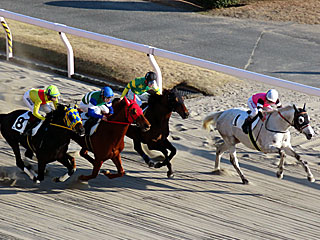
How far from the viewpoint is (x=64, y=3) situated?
62.5 ft

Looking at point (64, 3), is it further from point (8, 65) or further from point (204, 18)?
point (8, 65)

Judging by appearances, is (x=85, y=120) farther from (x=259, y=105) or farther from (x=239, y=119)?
(x=259, y=105)

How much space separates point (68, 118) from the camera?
7773 mm

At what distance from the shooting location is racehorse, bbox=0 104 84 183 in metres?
7.80

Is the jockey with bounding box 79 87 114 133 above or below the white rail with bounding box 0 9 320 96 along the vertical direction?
below

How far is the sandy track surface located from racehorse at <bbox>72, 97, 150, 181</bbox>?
0.48 meters

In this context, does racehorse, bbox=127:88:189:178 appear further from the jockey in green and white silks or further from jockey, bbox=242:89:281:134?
jockey, bbox=242:89:281:134

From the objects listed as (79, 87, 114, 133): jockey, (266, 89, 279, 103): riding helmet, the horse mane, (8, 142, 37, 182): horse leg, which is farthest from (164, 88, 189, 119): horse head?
(8, 142, 37, 182): horse leg

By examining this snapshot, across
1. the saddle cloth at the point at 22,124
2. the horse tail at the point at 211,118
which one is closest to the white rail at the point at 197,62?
the horse tail at the point at 211,118

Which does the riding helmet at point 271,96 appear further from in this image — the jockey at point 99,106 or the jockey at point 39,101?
the jockey at point 39,101

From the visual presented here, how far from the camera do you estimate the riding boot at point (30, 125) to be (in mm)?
8188

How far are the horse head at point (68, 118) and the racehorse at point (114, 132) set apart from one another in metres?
0.44

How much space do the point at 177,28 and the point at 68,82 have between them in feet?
16.6

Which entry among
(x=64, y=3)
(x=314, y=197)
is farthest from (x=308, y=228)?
(x=64, y=3)
